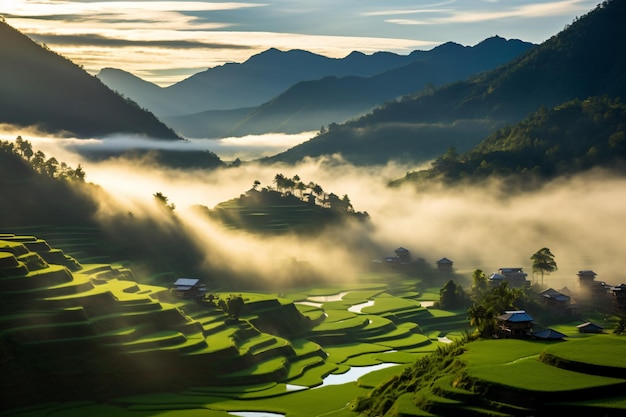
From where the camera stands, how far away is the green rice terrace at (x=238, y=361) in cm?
3906

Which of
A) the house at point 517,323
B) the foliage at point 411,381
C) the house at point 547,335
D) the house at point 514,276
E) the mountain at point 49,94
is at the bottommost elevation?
the house at point 514,276

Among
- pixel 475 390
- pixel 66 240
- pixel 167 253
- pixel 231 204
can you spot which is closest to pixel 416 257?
pixel 231 204

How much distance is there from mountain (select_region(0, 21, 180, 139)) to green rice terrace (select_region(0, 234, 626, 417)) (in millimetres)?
100132

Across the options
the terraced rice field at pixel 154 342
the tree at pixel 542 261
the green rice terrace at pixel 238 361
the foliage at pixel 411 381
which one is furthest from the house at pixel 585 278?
the foliage at pixel 411 381

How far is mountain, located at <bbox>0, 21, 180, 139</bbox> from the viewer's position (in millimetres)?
175000

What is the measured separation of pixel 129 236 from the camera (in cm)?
10256

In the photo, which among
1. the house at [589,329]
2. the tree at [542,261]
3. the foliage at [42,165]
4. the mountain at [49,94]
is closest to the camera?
the house at [589,329]

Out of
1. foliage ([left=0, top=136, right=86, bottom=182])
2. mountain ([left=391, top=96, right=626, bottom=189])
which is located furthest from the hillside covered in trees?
mountain ([left=391, top=96, right=626, bottom=189])

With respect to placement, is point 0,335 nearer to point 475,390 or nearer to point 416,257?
point 475,390

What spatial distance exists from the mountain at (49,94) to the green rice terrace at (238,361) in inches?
3942

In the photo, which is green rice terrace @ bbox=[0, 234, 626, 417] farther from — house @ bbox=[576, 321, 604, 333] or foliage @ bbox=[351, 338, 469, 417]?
house @ bbox=[576, 321, 604, 333]

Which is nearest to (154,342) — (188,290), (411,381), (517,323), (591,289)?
(411,381)

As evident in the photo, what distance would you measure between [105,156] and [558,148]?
85082 mm

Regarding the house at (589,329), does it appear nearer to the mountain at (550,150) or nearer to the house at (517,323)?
the house at (517,323)
